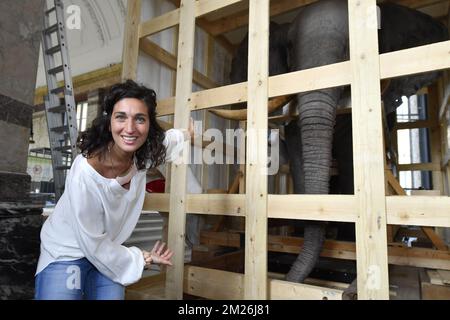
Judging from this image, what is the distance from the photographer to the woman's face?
1.34m

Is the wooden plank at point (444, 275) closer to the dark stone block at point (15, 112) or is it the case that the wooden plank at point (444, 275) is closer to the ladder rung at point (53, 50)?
the dark stone block at point (15, 112)

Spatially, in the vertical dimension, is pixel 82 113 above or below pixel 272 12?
below

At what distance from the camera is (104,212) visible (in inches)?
51.4

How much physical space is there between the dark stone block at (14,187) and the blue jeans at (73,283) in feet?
1.46

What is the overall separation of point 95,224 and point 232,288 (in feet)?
2.89

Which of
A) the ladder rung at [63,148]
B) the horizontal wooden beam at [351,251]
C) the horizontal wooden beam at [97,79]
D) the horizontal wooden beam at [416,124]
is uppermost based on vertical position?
the horizontal wooden beam at [97,79]

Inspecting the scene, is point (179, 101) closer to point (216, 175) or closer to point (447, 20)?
point (216, 175)

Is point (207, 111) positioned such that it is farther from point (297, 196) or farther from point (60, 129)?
point (297, 196)

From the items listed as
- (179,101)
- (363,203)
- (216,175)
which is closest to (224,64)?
(216,175)

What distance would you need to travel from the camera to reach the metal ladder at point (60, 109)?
98.9 inches

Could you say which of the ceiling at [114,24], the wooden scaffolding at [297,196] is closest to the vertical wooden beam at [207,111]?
the ceiling at [114,24]

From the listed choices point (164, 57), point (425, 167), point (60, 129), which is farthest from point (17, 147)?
A: point (425, 167)

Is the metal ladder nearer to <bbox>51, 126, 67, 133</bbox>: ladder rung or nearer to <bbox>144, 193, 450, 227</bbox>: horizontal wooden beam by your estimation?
<bbox>51, 126, 67, 133</bbox>: ladder rung
